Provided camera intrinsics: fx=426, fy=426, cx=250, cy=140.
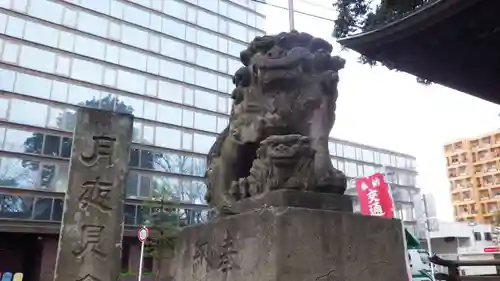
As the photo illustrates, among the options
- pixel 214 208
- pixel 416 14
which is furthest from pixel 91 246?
pixel 416 14

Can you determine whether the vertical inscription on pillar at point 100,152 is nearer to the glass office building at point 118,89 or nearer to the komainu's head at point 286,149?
the komainu's head at point 286,149

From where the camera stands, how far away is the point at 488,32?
13.8 ft

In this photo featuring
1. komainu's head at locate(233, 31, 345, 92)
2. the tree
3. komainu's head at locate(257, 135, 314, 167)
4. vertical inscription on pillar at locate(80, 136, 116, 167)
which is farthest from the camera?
vertical inscription on pillar at locate(80, 136, 116, 167)

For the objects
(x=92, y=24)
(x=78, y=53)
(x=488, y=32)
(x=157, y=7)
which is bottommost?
(x=488, y=32)

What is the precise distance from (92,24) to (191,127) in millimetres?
9263

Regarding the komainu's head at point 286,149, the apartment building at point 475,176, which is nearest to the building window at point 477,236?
the apartment building at point 475,176

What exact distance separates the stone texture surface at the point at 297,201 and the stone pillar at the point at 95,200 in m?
7.11

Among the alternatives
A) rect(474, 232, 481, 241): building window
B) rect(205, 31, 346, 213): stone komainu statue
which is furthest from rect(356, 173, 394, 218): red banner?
rect(474, 232, 481, 241): building window

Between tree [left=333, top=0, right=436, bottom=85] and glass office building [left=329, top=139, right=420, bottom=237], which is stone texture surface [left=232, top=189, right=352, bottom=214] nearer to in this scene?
tree [left=333, top=0, right=436, bottom=85]

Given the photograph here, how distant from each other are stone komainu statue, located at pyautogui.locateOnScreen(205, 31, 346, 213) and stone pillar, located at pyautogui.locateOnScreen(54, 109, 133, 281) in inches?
252

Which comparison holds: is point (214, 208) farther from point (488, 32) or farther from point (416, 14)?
point (488, 32)

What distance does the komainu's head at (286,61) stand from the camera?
11.7ft

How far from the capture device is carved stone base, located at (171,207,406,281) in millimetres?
2736

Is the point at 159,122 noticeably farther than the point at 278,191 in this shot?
Yes
